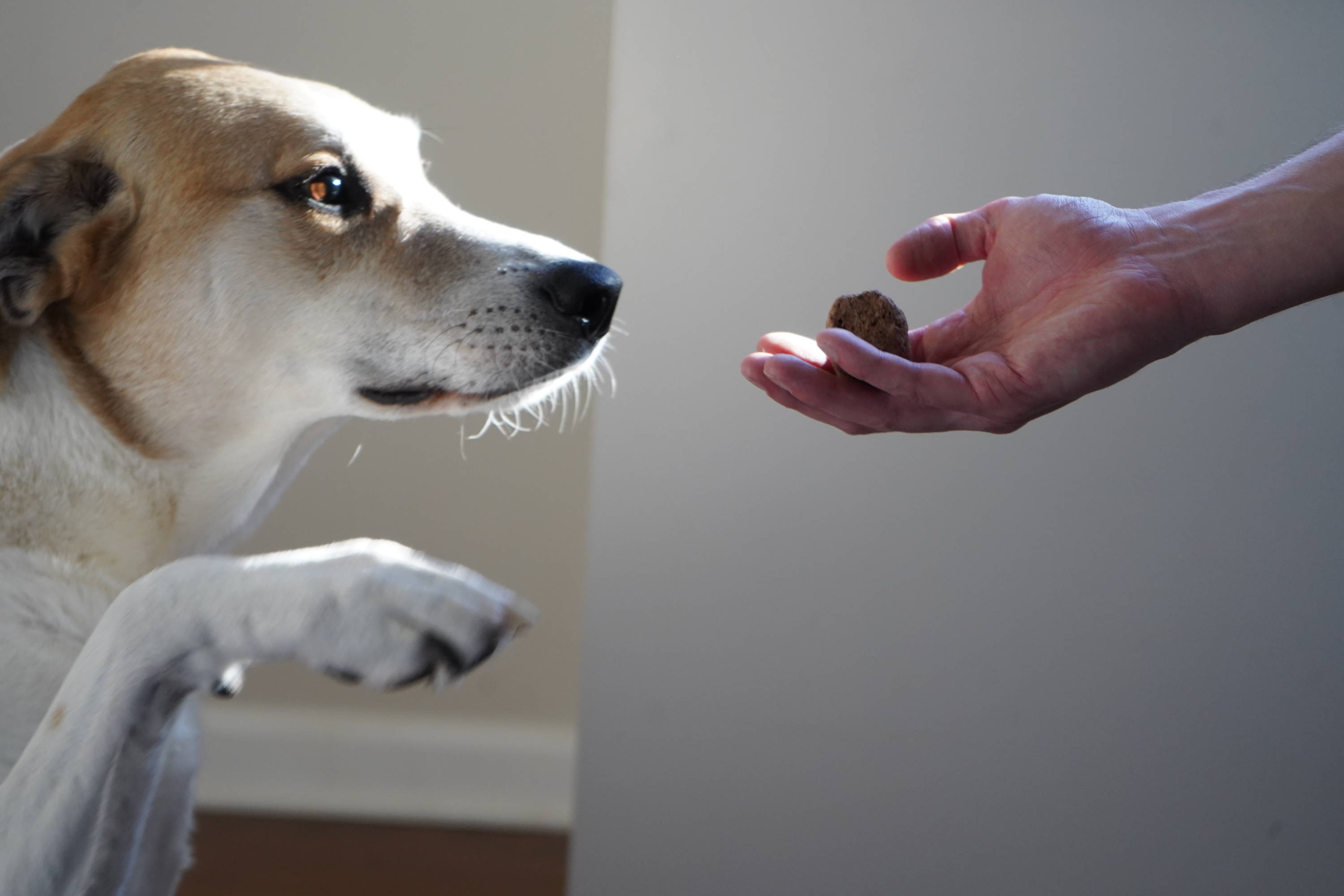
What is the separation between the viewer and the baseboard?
2.15 metres

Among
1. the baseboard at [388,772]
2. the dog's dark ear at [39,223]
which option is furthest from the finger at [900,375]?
the baseboard at [388,772]

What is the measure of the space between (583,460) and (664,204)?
70 centimetres

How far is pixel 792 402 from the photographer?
3.58 feet

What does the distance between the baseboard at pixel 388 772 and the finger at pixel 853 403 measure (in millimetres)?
1388

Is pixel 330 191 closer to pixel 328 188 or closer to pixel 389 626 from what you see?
pixel 328 188

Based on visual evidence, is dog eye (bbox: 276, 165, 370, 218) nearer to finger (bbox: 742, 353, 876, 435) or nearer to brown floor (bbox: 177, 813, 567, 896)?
finger (bbox: 742, 353, 876, 435)

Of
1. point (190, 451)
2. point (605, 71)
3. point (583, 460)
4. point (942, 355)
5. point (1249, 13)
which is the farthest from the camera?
point (583, 460)

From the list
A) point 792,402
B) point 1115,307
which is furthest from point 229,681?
point 1115,307

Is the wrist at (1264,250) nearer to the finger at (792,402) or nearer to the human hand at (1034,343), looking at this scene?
the human hand at (1034,343)

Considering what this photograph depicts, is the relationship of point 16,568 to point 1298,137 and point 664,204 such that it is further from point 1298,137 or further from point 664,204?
point 1298,137

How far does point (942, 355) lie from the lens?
1252 millimetres

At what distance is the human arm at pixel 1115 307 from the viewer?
3.18ft

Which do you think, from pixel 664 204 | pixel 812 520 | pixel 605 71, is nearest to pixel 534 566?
pixel 812 520


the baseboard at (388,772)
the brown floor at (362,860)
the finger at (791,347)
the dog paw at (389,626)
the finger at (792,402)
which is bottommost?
the brown floor at (362,860)
